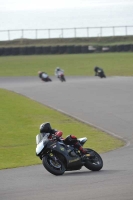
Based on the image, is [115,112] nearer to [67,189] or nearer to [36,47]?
[67,189]

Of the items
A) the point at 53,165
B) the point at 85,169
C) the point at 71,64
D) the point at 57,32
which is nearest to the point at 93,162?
the point at 85,169

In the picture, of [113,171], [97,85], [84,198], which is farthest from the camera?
[97,85]

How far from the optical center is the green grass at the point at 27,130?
55.2 feet

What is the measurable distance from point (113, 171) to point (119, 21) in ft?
441

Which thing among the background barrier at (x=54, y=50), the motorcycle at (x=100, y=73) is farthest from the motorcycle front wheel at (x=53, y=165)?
the background barrier at (x=54, y=50)

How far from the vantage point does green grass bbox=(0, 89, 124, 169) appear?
1682 cm

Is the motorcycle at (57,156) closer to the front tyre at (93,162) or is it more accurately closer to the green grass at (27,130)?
the front tyre at (93,162)

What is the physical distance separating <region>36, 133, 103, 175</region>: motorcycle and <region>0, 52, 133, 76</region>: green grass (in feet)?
110

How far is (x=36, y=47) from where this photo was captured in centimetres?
6259

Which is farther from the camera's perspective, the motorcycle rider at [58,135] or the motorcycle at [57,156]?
the motorcycle rider at [58,135]

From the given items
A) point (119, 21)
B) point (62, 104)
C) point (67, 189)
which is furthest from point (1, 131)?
point (119, 21)

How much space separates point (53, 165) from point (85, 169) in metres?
1.42

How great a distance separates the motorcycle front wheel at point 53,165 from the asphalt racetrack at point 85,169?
13 centimetres

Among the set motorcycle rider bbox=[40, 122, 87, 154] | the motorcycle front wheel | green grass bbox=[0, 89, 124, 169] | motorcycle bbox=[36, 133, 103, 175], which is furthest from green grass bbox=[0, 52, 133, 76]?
the motorcycle front wheel
